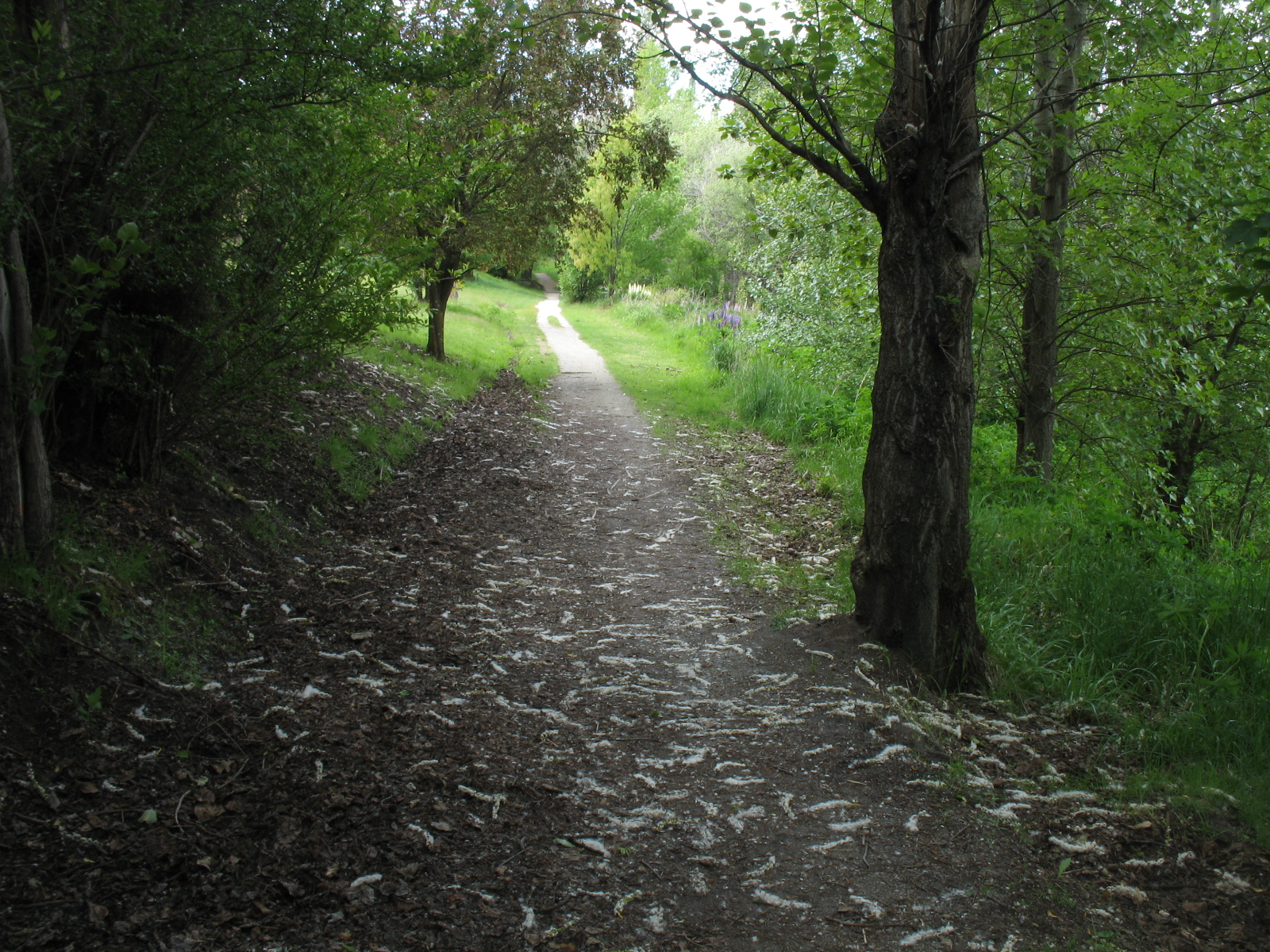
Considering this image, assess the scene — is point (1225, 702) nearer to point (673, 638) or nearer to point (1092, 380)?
point (673, 638)

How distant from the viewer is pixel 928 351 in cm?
441

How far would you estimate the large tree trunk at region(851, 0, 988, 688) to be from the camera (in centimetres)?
421

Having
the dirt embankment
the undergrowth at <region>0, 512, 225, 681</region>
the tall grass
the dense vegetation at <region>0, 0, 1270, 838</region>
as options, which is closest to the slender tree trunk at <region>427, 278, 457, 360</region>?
the dense vegetation at <region>0, 0, 1270, 838</region>

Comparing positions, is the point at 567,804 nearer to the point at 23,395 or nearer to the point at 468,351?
the point at 23,395

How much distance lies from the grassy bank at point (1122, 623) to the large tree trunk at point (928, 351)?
623 mm

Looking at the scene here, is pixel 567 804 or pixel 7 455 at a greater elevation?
pixel 7 455

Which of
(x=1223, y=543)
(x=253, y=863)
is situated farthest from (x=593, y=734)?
(x=1223, y=543)

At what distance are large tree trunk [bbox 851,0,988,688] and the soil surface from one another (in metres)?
0.39

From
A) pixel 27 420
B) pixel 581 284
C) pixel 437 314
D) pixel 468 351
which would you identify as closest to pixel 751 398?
pixel 437 314

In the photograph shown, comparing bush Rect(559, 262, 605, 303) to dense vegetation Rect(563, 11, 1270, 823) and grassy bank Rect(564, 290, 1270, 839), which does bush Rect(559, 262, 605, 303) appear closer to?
dense vegetation Rect(563, 11, 1270, 823)

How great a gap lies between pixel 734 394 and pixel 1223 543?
675 cm

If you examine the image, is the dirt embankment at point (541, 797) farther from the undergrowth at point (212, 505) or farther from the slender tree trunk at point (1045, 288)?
the slender tree trunk at point (1045, 288)

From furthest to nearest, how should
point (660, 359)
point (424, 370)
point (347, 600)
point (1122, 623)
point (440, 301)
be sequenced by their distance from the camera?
point (660, 359)
point (440, 301)
point (424, 370)
point (347, 600)
point (1122, 623)

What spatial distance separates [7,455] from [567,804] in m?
2.92
